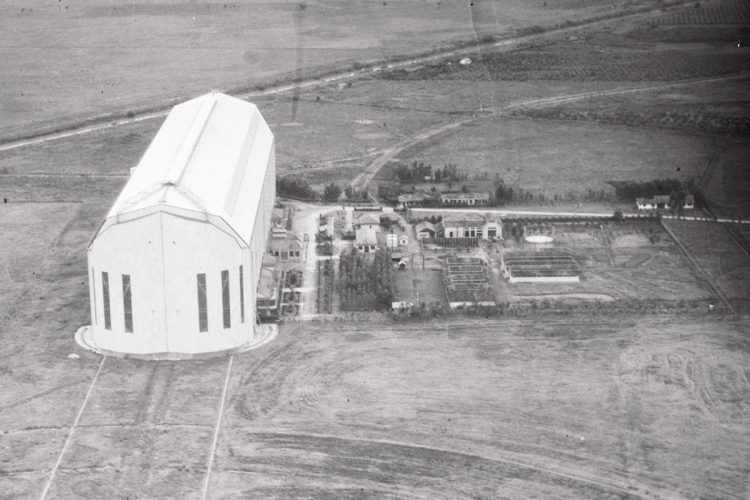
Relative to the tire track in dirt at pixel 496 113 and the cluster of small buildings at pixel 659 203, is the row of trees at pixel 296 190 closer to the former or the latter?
the tire track in dirt at pixel 496 113

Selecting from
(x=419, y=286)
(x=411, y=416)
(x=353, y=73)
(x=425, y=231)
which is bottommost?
(x=411, y=416)

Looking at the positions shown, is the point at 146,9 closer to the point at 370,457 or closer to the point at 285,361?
the point at 285,361

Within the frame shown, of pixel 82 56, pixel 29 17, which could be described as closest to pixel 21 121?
pixel 82 56

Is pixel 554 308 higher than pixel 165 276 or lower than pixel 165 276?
lower

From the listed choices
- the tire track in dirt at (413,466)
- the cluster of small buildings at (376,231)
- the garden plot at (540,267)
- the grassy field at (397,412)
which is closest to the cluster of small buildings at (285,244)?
the cluster of small buildings at (376,231)

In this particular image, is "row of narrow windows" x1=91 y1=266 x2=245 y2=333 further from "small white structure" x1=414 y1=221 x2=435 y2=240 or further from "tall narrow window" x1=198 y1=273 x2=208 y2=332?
"small white structure" x1=414 y1=221 x2=435 y2=240

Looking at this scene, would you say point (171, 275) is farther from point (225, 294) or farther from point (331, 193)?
point (331, 193)

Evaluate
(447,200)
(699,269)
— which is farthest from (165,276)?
(699,269)
